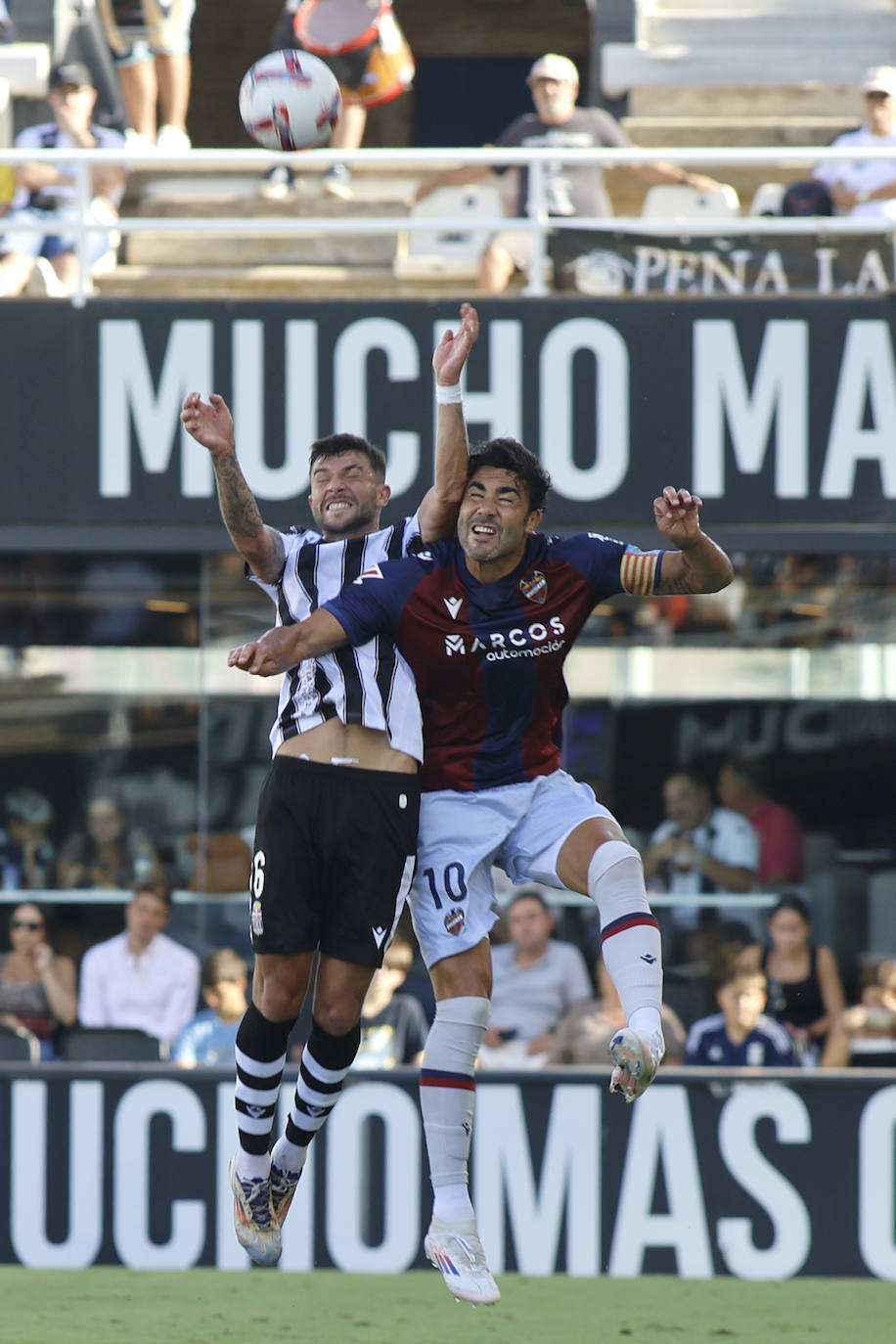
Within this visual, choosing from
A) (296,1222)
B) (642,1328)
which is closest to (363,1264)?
(296,1222)

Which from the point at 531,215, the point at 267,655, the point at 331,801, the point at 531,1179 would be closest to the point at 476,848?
the point at 331,801

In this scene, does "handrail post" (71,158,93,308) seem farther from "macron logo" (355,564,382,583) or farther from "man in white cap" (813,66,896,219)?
"macron logo" (355,564,382,583)

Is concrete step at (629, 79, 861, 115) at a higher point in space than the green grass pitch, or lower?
higher

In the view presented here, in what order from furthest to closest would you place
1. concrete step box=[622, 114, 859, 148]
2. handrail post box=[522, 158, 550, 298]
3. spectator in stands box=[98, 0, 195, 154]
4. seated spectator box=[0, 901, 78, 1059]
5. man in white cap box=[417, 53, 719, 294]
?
concrete step box=[622, 114, 859, 148]
spectator in stands box=[98, 0, 195, 154]
seated spectator box=[0, 901, 78, 1059]
man in white cap box=[417, 53, 719, 294]
handrail post box=[522, 158, 550, 298]

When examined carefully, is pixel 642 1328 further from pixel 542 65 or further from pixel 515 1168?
pixel 542 65

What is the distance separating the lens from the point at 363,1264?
9773 millimetres

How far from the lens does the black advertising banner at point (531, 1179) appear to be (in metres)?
9.71

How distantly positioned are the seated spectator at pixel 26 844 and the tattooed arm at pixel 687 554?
5.76 metres

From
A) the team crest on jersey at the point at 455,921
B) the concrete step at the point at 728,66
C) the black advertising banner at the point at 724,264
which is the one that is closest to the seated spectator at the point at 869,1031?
the black advertising banner at the point at 724,264

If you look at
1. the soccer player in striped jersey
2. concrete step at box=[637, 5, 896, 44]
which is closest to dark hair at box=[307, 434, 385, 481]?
the soccer player in striped jersey

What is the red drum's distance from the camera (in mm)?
10781

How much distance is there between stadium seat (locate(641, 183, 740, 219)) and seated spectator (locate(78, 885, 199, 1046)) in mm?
4134

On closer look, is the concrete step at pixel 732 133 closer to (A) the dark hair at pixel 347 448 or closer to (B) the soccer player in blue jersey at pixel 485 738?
(A) the dark hair at pixel 347 448

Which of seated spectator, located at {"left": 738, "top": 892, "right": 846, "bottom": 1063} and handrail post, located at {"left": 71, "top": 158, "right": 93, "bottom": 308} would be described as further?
seated spectator, located at {"left": 738, "top": 892, "right": 846, "bottom": 1063}
